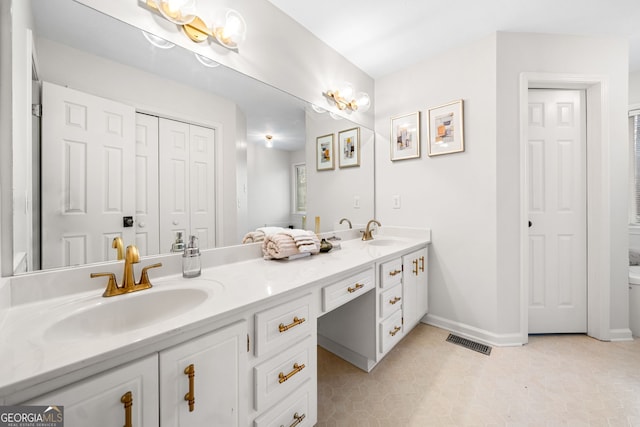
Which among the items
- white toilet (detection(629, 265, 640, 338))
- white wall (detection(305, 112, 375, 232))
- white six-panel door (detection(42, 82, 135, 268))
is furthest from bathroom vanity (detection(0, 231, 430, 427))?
white toilet (detection(629, 265, 640, 338))

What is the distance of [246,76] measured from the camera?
4.82 feet

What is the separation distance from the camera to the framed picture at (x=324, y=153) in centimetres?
207

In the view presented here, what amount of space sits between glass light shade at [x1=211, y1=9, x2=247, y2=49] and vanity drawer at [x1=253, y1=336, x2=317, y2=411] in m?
1.52

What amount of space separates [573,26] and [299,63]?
1.96m

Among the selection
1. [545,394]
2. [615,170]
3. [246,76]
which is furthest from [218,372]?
[615,170]

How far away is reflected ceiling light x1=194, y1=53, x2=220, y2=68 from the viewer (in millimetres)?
1270

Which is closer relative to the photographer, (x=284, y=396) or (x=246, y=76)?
(x=284, y=396)

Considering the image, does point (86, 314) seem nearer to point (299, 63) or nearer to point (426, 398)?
point (426, 398)

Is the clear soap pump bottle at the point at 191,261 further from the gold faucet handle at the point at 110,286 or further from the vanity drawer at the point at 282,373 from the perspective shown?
the vanity drawer at the point at 282,373

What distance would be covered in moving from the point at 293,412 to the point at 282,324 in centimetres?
38

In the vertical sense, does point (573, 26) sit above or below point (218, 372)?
above

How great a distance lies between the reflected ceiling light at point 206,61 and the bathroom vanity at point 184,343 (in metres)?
0.96

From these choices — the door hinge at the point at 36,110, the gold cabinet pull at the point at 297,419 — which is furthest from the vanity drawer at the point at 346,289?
the door hinge at the point at 36,110

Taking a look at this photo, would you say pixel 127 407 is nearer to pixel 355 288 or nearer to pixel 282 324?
pixel 282 324
